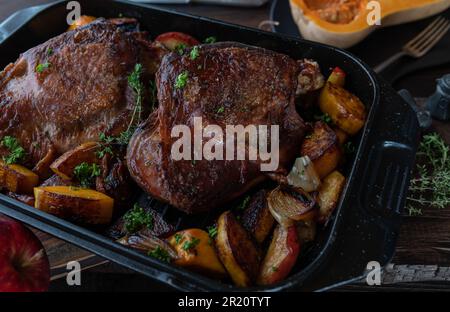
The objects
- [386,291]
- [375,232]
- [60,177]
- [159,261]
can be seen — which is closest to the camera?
[159,261]

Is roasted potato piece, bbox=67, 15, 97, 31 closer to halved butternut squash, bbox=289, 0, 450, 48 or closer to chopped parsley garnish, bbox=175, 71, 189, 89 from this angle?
chopped parsley garnish, bbox=175, 71, 189, 89

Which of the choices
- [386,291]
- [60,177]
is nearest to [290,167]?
[386,291]

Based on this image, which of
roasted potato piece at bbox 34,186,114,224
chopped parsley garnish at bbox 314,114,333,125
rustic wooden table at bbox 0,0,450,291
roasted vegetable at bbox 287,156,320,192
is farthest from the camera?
chopped parsley garnish at bbox 314,114,333,125

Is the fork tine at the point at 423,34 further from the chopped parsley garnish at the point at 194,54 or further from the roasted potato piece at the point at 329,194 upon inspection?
the chopped parsley garnish at the point at 194,54

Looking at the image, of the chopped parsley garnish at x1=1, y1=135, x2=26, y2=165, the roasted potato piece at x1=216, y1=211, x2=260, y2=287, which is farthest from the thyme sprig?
the chopped parsley garnish at x1=1, y1=135, x2=26, y2=165

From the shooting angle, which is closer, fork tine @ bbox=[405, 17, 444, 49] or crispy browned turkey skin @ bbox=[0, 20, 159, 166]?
crispy browned turkey skin @ bbox=[0, 20, 159, 166]

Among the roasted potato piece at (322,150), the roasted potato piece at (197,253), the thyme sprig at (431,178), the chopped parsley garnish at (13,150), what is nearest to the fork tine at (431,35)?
the thyme sprig at (431,178)

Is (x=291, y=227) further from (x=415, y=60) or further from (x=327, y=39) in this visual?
(x=415, y=60)
